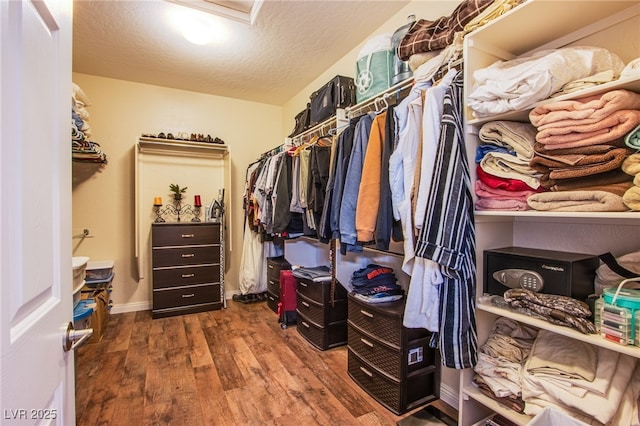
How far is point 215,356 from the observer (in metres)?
2.37

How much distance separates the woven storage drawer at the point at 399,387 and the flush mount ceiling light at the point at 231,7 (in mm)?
2593

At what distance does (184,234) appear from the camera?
10.8ft

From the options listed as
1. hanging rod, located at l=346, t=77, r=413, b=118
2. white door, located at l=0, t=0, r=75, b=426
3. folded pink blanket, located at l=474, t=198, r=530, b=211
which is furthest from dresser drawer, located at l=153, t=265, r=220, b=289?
folded pink blanket, located at l=474, t=198, r=530, b=211

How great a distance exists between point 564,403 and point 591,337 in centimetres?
26

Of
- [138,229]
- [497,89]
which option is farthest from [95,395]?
[497,89]

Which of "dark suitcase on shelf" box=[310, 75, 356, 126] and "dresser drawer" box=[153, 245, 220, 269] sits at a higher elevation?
"dark suitcase on shelf" box=[310, 75, 356, 126]

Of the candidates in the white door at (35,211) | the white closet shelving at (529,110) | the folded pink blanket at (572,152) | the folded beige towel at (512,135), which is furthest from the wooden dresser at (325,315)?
the white door at (35,211)

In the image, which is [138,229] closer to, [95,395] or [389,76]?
[95,395]

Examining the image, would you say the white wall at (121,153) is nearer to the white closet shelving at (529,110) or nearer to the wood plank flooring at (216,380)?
the wood plank flooring at (216,380)

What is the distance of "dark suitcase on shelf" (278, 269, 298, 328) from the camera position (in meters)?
2.91

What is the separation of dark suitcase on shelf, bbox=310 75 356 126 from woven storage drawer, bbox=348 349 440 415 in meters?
1.87

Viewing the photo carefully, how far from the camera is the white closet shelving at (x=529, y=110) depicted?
1.10m

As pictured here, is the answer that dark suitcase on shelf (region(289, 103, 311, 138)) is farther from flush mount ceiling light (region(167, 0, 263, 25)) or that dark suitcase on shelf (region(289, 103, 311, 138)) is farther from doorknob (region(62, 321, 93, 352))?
doorknob (region(62, 321, 93, 352))

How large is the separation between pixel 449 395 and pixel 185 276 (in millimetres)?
2720
